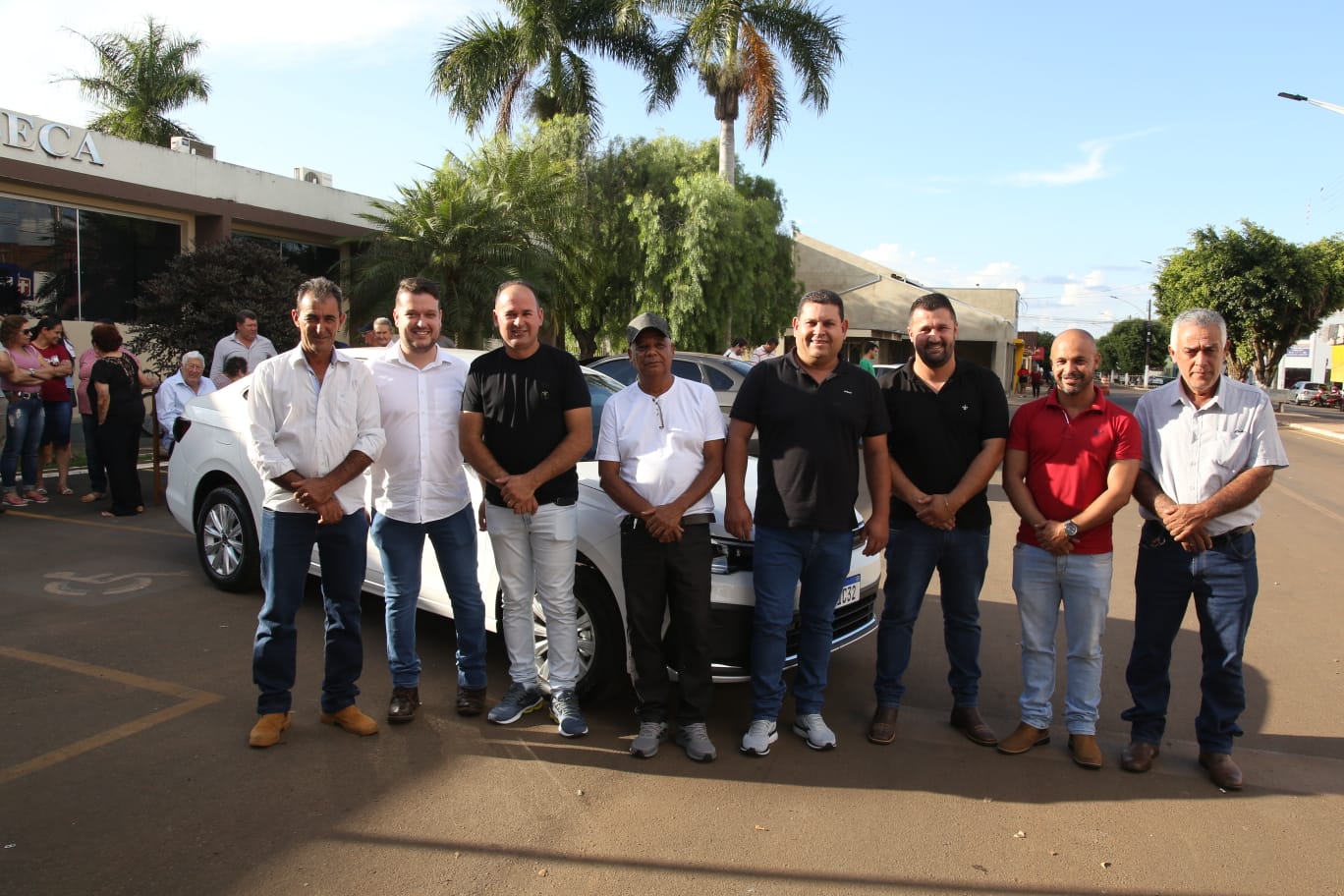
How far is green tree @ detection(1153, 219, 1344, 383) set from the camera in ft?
98.5

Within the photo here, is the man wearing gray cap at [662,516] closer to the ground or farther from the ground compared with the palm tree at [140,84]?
closer to the ground

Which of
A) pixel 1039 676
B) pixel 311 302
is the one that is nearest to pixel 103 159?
pixel 311 302

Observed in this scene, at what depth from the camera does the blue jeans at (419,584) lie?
13.7ft

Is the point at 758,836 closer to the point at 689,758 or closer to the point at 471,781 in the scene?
the point at 689,758

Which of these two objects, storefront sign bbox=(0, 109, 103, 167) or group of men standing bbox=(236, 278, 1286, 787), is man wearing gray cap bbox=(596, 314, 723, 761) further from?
storefront sign bbox=(0, 109, 103, 167)

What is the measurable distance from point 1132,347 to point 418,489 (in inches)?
5121

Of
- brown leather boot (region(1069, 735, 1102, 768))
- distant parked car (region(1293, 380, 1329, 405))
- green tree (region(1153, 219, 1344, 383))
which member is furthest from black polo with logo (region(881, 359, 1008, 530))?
distant parked car (region(1293, 380, 1329, 405))

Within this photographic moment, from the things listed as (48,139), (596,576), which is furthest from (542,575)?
(48,139)

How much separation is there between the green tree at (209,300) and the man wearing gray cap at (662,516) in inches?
495

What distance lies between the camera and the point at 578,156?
79.8 ft

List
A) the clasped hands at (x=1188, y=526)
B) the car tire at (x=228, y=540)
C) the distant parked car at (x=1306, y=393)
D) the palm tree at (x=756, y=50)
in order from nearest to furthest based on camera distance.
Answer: the clasped hands at (x=1188, y=526) < the car tire at (x=228, y=540) < the palm tree at (x=756, y=50) < the distant parked car at (x=1306, y=393)

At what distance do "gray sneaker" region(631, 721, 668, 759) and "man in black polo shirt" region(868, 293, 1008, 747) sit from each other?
968 mm

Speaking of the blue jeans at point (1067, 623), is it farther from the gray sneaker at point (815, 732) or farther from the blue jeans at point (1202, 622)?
the gray sneaker at point (815, 732)

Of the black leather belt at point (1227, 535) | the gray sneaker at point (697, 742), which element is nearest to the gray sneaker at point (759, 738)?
the gray sneaker at point (697, 742)
